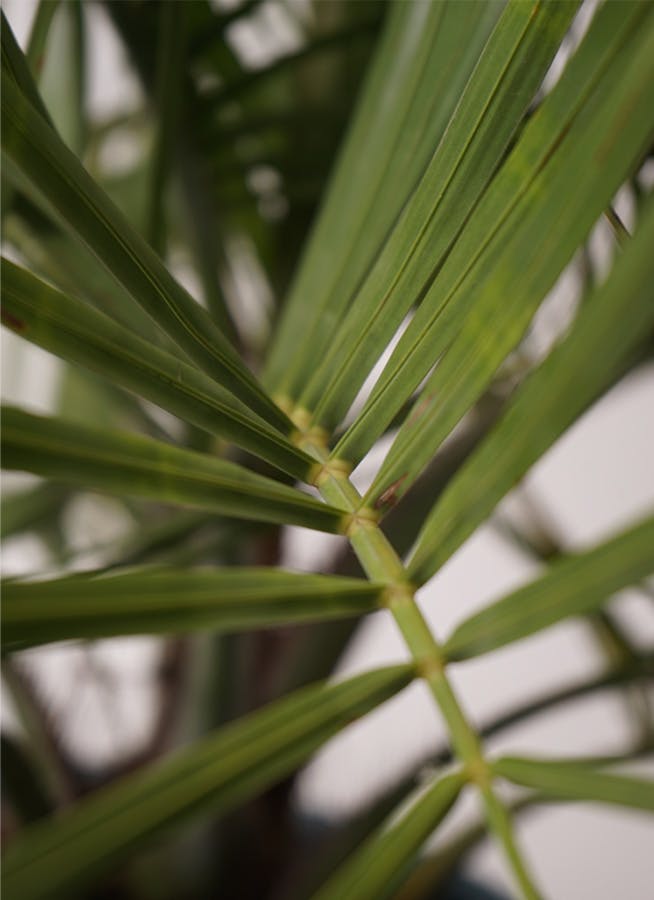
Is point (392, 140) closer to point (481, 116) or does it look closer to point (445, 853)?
point (481, 116)

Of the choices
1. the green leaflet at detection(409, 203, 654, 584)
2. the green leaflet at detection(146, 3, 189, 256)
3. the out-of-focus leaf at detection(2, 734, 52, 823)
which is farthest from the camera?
the out-of-focus leaf at detection(2, 734, 52, 823)

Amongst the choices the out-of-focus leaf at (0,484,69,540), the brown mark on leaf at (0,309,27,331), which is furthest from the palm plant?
the out-of-focus leaf at (0,484,69,540)

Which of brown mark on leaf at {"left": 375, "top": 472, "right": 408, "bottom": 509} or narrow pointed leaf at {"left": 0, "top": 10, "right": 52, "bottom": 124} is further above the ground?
narrow pointed leaf at {"left": 0, "top": 10, "right": 52, "bottom": 124}

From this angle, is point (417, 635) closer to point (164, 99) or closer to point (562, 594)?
point (562, 594)

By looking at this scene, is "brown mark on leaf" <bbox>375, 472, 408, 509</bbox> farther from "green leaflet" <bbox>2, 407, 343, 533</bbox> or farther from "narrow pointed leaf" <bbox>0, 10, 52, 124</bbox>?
"narrow pointed leaf" <bbox>0, 10, 52, 124</bbox>

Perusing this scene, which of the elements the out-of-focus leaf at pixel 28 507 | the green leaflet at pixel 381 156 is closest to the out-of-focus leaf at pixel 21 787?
the out-of-focus leaf at pixel 28 507

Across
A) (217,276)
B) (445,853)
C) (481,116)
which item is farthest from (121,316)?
(445,853)
